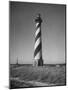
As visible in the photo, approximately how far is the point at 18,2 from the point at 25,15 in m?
0.11

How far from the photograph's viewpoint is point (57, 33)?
1.79 metres

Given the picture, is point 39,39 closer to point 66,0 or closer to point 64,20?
point 64,20

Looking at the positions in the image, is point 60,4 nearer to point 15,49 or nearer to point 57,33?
point 57,33

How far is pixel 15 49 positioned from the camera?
5.54 ft

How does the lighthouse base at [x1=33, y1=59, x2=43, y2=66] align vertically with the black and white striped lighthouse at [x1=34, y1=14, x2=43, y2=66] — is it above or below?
below

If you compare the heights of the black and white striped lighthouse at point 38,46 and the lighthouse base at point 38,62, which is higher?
the black and white striped lighthouse at point 38,46

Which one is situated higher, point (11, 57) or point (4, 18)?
point (4, 18)

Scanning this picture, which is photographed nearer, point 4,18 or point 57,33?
point 4,18

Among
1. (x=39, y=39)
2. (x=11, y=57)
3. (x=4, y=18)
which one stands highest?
(x=4, y=18)

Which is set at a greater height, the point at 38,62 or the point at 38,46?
the point at 38,46

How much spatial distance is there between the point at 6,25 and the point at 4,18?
0.05 meters

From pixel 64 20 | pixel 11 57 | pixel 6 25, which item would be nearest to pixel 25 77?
pixel 11 57

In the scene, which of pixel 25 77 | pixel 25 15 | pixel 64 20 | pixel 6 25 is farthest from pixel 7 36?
pixel 64 20

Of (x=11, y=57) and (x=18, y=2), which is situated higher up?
A: (x=18, y=2)
